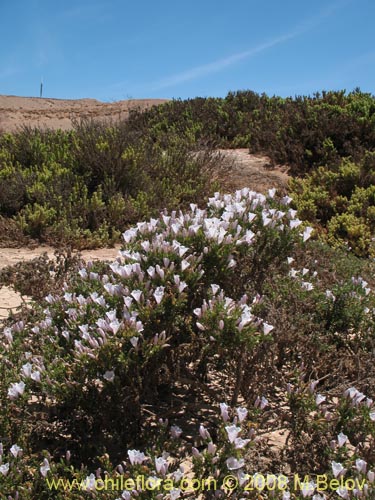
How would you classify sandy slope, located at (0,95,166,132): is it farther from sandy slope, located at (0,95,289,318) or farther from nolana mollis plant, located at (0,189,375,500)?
nolana mollis plant, located at (0,189,375,500)

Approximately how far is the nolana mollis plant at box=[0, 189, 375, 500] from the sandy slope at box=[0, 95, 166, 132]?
54.8ft

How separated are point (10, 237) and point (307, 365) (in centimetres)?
491

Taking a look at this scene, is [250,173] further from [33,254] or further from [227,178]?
[33,254]

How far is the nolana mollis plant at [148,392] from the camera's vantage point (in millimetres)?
2100

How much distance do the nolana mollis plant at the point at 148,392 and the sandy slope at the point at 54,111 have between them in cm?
1669

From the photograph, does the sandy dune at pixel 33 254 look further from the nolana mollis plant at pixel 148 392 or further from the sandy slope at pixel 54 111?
the sandy slope at pixel 54 111

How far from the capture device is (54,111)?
83.9ft

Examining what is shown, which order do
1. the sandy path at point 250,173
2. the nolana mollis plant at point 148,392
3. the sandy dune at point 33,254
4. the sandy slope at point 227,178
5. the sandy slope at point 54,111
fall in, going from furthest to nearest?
the sandy slope at point 54,111, the sandy path at point 250,173, the sandy dune at point 33,254, the sandy slope at point 227,178, the nolana mollis plant at point 148,392

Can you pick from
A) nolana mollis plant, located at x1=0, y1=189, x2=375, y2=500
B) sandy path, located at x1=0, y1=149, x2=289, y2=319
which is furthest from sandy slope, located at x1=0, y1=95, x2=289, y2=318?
nolana mollis plant, located at x1=0, y1=189, x2=375, y2=500

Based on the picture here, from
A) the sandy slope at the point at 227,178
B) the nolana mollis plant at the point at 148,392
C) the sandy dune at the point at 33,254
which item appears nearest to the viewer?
the nolana mollis plant at the point at 148,392

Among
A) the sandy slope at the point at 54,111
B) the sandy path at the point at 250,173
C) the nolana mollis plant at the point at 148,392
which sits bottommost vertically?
the nolana mollis plant at the point at 148,392

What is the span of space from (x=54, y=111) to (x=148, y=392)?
24848 millimetres

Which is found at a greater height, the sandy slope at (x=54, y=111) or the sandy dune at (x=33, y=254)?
the sandy slope at (x=54, y=111)

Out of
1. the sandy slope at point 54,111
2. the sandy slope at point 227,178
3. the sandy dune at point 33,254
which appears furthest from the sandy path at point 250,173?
the sandy slope at point 54,111
